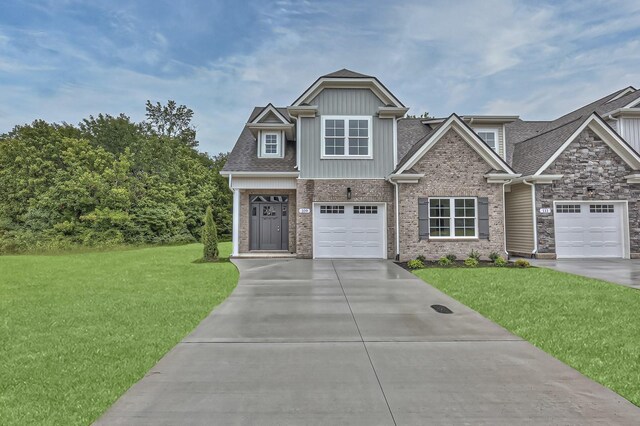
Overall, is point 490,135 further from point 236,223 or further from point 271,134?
point 236,223

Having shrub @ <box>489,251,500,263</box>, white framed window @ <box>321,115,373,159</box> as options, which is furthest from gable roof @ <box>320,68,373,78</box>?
shrub @ <box>489,251,500,263</box>

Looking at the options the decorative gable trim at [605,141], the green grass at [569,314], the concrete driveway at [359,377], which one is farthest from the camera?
the decorative gable trim at [605,141]

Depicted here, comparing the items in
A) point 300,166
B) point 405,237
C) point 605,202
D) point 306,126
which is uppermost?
point 306,126

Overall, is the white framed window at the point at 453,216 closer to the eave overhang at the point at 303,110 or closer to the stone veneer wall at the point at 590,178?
the stone veneer wall at the point at 590,178

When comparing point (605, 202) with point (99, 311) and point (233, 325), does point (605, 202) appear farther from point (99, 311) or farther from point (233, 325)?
point (99, 311)

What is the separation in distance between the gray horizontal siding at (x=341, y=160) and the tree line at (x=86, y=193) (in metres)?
12.6

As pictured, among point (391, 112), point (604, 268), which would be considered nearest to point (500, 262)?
point (604, 268)

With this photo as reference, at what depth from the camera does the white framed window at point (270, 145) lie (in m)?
16.2

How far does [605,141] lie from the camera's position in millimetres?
14688

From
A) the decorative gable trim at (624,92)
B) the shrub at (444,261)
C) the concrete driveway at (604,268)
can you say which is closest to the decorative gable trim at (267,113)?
the shrub at (444,261)

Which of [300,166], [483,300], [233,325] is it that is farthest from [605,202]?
[233,325]

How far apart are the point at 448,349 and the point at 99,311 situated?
5896mm

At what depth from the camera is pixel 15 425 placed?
2.64 metres

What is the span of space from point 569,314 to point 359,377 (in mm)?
4596
